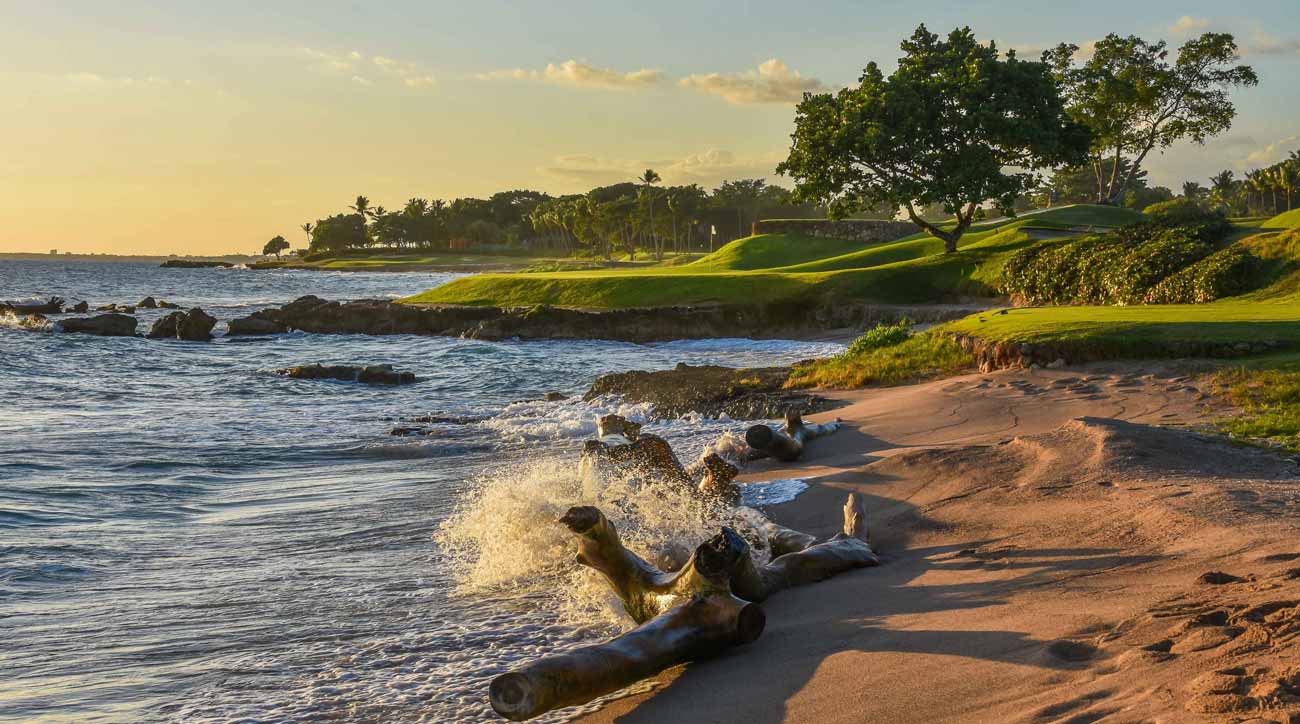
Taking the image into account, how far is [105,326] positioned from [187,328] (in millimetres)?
3970

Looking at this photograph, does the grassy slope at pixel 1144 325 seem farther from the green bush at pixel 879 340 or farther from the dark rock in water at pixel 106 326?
the dark rock in water at pixel 106 326

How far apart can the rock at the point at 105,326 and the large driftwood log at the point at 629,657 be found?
137 feet

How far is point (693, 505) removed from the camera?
342 inches

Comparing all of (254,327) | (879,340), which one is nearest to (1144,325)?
(879,340)

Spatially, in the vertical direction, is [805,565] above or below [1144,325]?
below

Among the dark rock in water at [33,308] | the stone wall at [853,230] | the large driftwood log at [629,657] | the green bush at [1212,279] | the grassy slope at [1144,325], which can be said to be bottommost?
the large driftwood log at [629,657]

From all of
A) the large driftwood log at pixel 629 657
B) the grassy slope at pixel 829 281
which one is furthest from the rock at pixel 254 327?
the large driftwood log at pixel 629 657

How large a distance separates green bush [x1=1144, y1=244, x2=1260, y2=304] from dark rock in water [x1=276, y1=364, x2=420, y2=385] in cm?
1906

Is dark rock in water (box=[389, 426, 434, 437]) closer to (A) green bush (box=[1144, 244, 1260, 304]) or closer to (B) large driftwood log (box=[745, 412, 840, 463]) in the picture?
(B) large driftwood log (box=[745, 412, 840, 463])

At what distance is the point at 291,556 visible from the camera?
8.65 m

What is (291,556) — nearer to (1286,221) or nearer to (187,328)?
(187,328)

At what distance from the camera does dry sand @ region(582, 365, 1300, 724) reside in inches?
158

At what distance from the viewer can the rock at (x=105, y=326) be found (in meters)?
41.7

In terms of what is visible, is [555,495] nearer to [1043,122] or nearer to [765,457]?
[765,457]
